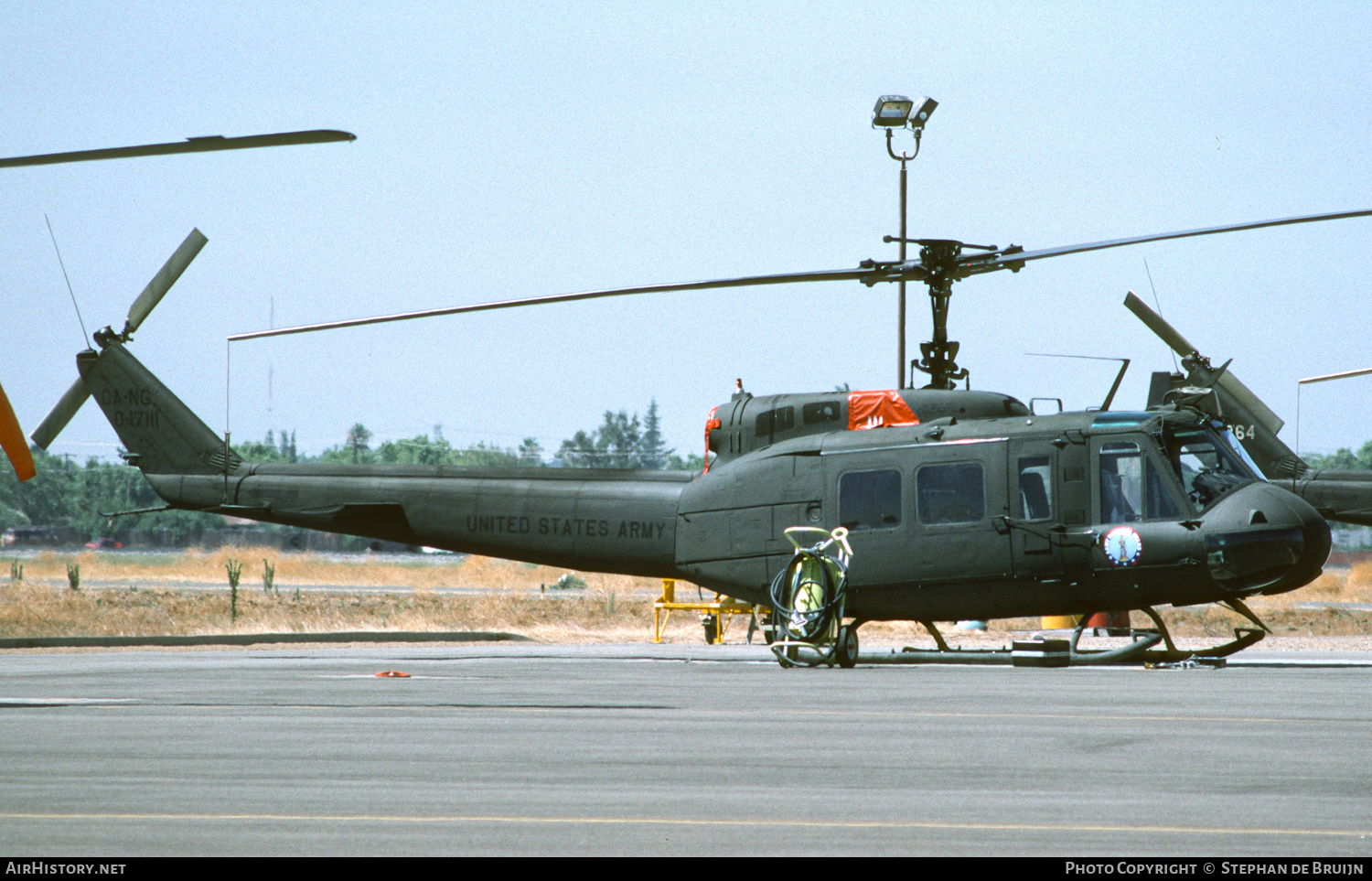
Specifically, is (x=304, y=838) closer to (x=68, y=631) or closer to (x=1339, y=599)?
(x=68, y=631)

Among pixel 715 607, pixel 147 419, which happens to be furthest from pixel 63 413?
pixel 715 607

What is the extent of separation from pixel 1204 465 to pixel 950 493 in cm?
265

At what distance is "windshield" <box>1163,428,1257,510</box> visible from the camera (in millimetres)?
14359

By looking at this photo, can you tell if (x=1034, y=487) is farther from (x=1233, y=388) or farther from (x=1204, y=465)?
(x=1233, y=388)

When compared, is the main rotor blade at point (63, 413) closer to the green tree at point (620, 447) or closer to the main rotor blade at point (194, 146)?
the main rotor blade at point (194, 146)

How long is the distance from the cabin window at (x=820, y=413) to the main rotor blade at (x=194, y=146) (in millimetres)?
9497

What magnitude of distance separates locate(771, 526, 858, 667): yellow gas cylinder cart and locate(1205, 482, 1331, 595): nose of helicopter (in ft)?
12.9

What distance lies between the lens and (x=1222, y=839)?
17.2 ft

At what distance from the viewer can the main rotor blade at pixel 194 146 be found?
306 inches

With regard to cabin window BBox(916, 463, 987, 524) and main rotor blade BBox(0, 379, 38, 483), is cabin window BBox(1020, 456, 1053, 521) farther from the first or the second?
main rotor blade BBox(0, 379, 38, 483)

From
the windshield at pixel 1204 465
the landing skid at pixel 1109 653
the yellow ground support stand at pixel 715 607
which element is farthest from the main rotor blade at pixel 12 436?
the yellow ground support stand at pixel 715 607
